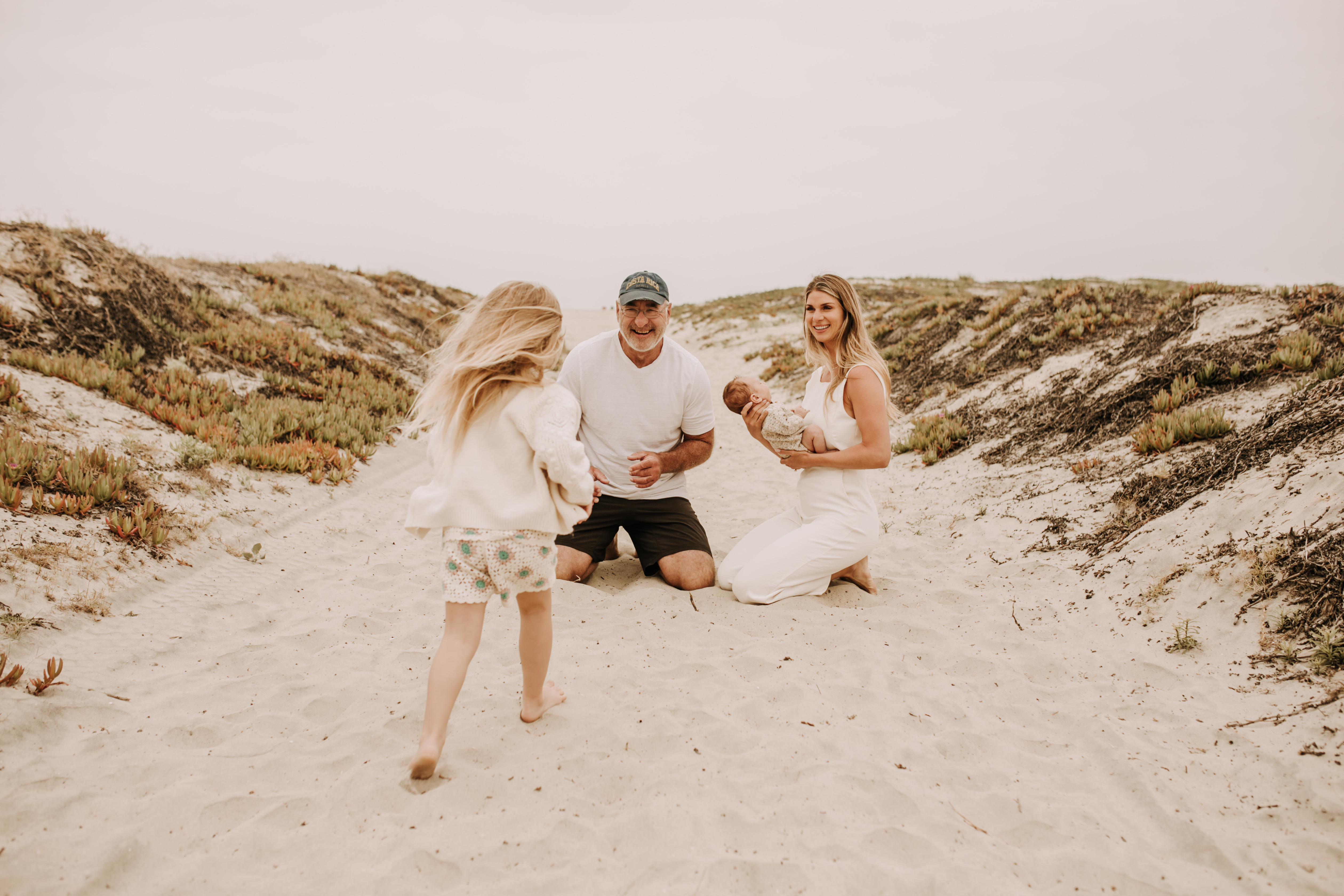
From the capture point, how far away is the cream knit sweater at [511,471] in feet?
9.77

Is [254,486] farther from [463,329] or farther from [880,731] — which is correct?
[880,731]

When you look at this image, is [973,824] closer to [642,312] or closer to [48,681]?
[642,312]

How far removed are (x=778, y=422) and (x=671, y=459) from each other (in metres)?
1.00

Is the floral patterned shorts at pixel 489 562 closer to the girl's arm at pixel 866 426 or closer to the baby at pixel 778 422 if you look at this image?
the baby at pixel 778 422

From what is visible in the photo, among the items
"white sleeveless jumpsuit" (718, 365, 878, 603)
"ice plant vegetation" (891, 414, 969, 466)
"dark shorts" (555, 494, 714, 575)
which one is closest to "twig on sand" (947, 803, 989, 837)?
"white sleeveless jumpsuit" (718, 365, 878, 603)

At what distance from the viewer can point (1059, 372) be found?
937cm

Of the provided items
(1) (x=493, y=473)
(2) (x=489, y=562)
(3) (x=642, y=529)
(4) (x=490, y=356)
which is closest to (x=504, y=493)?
(1) (x=493, y=473)

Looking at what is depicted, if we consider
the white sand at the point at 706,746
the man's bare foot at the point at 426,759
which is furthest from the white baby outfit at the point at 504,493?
the white sand at the point at 706,746

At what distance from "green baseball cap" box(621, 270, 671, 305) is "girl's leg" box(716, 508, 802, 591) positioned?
6.44 feet

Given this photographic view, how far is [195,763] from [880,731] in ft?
10.6

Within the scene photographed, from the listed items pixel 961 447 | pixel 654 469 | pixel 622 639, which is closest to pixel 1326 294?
pixel 961 447

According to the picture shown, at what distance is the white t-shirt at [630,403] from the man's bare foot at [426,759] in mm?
2662

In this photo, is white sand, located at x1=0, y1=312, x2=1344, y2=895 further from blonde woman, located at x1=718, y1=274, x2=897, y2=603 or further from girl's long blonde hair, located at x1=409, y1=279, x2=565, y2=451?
girl's long blonde hair, located at x1=409, y1=279, x2=565, y2=451

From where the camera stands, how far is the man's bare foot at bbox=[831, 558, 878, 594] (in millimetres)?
5094
